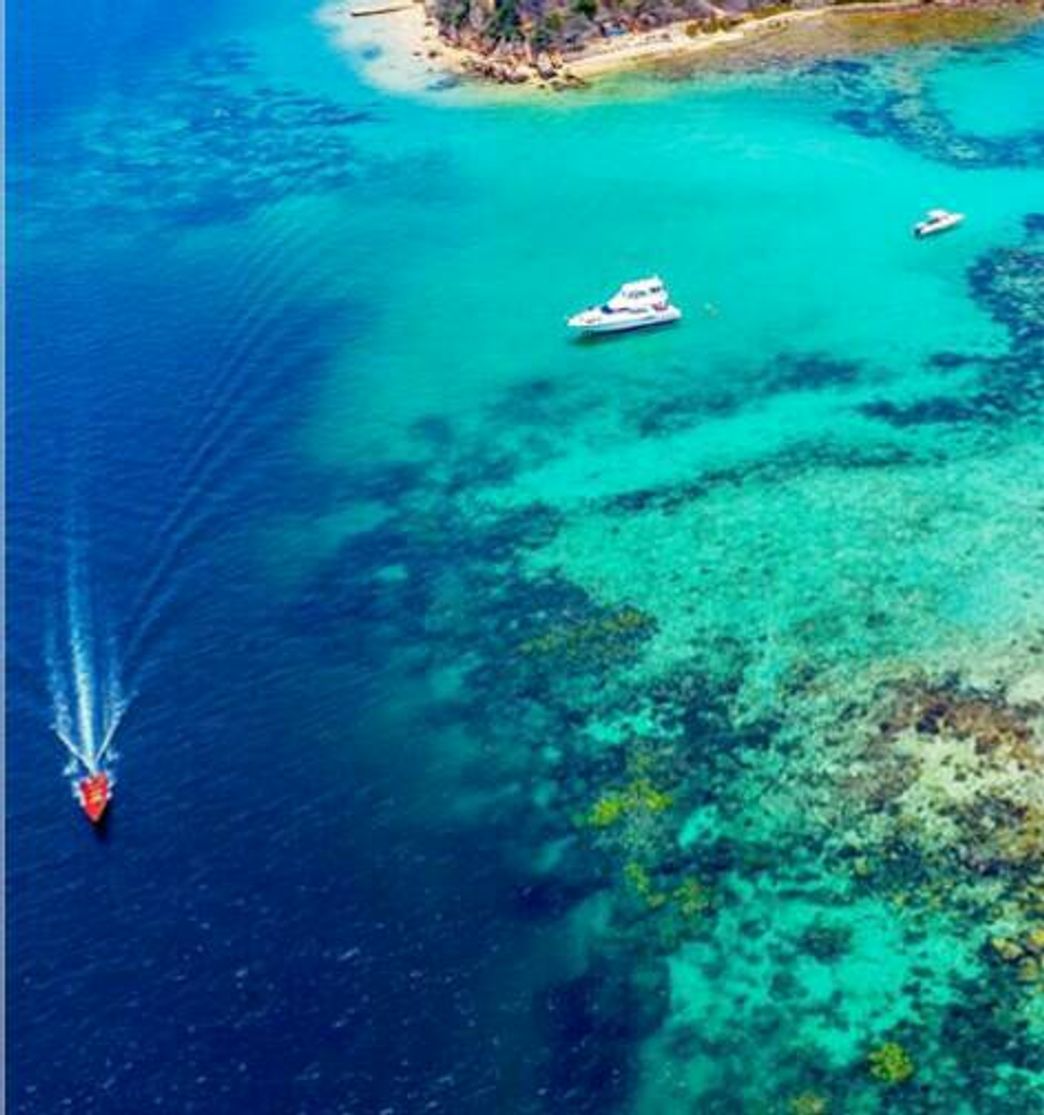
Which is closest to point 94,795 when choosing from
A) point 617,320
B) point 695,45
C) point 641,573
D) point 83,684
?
point 83,684

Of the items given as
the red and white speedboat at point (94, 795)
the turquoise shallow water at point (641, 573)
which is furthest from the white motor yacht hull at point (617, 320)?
the red and white speedboat at point (94, 795)

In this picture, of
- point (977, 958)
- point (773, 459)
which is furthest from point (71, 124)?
point (977, 958)

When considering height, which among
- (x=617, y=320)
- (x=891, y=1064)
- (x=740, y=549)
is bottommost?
(x=891, y=1064)

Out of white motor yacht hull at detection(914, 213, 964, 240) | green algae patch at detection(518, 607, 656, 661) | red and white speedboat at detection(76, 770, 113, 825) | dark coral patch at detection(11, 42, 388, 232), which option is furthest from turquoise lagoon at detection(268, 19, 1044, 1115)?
red and white speedboat at detection(76, 770, 113, 825)

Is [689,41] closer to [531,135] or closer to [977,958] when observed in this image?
[531,135]

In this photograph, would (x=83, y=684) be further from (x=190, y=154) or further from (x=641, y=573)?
(x=190, y=154)

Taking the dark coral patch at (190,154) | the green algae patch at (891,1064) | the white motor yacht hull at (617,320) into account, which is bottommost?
the green algae patch at (891,1064)

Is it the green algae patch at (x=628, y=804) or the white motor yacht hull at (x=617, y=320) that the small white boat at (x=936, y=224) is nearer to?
the white motor yacht hull at (x=617, y=320)
